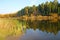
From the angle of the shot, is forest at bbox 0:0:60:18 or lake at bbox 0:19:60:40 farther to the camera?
forest at bbox 0:0:60:18

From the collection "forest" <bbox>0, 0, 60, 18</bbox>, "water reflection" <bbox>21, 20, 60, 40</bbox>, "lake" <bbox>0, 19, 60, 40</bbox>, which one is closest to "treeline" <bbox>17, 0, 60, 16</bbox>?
"forest" <bbox>0, 0, 60, 18</bbox>

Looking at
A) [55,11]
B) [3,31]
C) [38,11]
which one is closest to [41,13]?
[38,11]

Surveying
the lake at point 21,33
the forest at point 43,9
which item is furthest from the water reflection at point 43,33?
the forest at point 43,9

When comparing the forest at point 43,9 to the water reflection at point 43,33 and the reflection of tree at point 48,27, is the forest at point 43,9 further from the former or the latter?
the water reflection at point 43,33

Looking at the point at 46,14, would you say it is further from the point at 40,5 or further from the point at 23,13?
the point at 23,13

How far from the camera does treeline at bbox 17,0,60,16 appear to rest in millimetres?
56316

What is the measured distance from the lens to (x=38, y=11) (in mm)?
62281

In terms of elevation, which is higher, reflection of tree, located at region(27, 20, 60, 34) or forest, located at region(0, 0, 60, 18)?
forest, located at region(0, 0, 60, 18)

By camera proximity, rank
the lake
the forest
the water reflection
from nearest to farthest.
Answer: the lake
the water reflection
the forest

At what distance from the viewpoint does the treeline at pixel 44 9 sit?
185ft

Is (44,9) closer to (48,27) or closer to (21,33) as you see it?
(48,27)

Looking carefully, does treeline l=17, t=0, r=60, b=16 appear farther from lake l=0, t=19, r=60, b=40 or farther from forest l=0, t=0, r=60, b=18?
lake l=0, t=19, r=60, b=40

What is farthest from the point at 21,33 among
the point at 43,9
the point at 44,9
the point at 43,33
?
the point at 43,9

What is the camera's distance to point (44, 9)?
195ft
